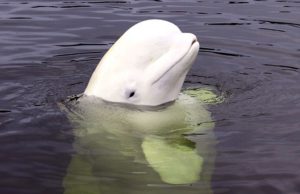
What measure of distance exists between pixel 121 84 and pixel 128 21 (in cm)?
488

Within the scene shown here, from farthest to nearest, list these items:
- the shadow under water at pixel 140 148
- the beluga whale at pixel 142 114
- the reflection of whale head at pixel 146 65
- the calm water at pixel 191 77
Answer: the reflection of whale head at pixel 146 65 < the beluga whale at pixel 142 114 < the calm water at pixel 191 77 < the shadow under water at pixel 140 148

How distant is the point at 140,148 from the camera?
6148 millimetres

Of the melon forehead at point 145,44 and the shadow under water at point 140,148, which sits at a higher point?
the melon forehead at point 145,44

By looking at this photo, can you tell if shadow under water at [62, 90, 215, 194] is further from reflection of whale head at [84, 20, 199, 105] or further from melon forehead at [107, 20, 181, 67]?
melon forehead at [107, 20, 181, 67]

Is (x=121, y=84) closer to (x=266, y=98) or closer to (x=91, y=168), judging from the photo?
(x=91, y=168)

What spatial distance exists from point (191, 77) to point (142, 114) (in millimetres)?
2003

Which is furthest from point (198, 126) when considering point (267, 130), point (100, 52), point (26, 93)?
point (100, 52)

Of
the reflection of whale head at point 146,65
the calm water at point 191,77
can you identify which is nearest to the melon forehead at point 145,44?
the reflection of whale head at point 146,65

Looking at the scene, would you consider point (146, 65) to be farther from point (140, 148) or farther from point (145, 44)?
point (140, 148)

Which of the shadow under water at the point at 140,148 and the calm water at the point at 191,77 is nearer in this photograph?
the shadow under water at the point at 140,148

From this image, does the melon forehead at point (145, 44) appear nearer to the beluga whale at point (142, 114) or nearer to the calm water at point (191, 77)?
the beluga whale at point (142, 114)

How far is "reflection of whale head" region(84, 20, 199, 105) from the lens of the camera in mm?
6598

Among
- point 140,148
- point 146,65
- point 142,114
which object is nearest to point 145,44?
point 146,65

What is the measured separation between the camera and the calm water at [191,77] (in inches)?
228
